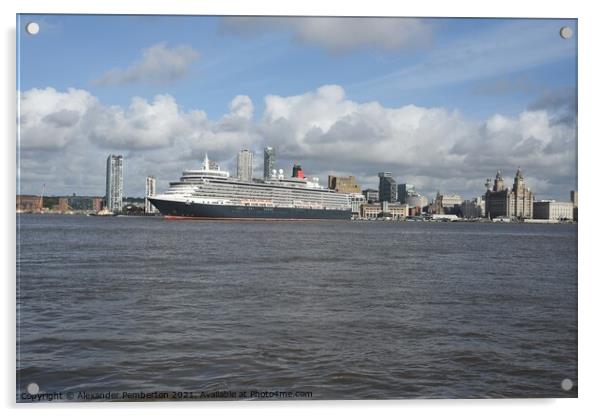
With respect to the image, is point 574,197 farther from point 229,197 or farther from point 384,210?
point 229,197

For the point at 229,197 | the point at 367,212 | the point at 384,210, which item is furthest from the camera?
the point at 367,212

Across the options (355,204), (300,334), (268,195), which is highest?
(268,195)

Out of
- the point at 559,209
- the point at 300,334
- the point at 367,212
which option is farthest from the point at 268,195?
the point at 300,334

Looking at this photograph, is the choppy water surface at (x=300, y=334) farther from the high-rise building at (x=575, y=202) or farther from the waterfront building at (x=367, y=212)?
the waterfront building at (x=367, y=212)

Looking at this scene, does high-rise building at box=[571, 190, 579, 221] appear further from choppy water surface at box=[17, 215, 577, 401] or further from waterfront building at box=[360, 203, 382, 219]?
waterfront building at box=[360, 203, 382, 219]

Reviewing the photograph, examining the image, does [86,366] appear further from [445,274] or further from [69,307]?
[445,274]

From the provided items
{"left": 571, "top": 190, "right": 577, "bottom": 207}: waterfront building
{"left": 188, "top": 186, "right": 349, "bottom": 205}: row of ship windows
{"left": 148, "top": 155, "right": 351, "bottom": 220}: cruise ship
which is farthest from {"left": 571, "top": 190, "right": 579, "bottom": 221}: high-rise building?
{"left": 188, "top": 186, "right": 349, "bottom": 205}: row of ship windows

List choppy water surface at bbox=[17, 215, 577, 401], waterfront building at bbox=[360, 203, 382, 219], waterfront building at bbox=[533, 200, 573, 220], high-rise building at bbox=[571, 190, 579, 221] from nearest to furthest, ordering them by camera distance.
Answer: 1. choppy water surface at bbox=[17, 215, 577, 401]
2. high-rise building at bbox=[571, 190, 579, 221]
3. waterfront building at bbox=[533, 200, 573, 220]
4. waterfront building at bbox=[360, 203, 382, 219]
